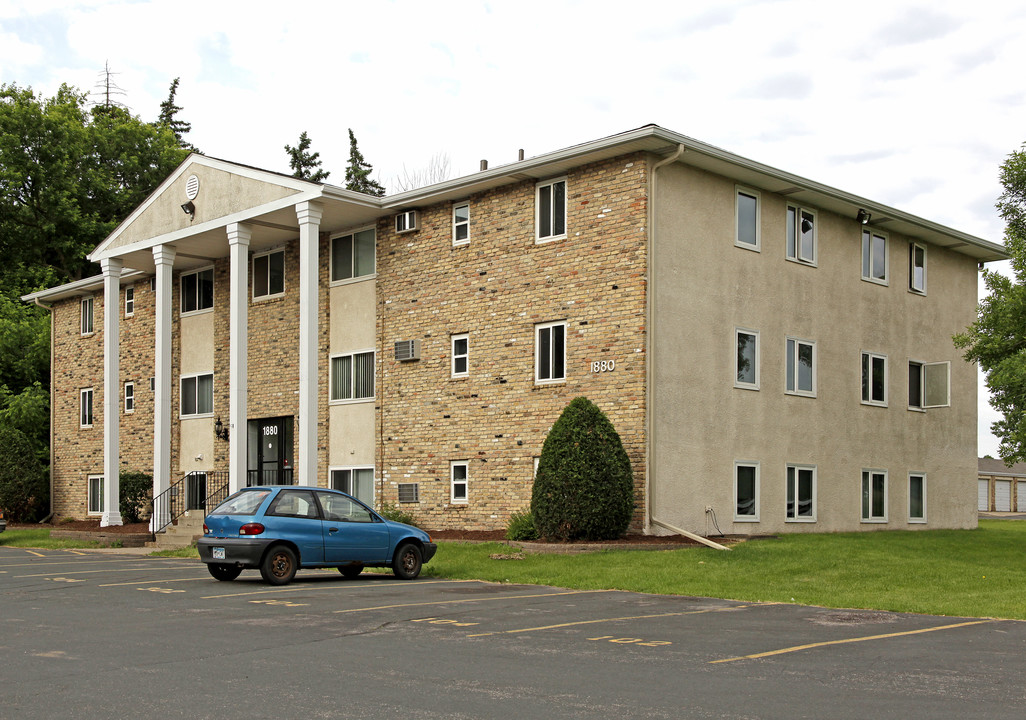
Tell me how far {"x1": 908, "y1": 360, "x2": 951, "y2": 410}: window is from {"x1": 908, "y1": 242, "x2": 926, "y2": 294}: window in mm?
1958

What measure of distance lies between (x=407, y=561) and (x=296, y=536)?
202cm

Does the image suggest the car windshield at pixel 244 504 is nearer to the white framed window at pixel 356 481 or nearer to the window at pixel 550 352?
the window at pixel 550 352

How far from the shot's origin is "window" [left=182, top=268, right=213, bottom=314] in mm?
31406

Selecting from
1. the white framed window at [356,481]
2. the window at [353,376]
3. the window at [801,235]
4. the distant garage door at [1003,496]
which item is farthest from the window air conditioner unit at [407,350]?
the distant garage door at [1003,496]

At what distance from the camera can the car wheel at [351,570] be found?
55.8ft

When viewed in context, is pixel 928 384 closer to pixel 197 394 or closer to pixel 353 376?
pixel 353 376

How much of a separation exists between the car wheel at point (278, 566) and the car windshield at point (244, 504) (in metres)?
0.66

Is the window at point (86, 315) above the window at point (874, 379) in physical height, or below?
above

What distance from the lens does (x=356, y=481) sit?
26.5 meters

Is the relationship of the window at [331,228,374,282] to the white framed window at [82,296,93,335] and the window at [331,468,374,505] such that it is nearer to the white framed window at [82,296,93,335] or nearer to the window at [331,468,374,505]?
the window at [331,468,374,505]

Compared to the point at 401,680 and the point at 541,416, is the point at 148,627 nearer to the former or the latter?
the point at 401,680

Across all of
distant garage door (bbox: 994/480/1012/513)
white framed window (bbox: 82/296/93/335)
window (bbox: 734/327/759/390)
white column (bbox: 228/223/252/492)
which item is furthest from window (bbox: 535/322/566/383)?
distant garage door (bbox: 994/480/1012/513)

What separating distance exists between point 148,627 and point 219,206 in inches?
701

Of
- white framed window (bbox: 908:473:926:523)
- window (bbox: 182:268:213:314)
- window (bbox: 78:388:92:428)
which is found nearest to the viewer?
white framed window (bbox: 908:473:926:523)
